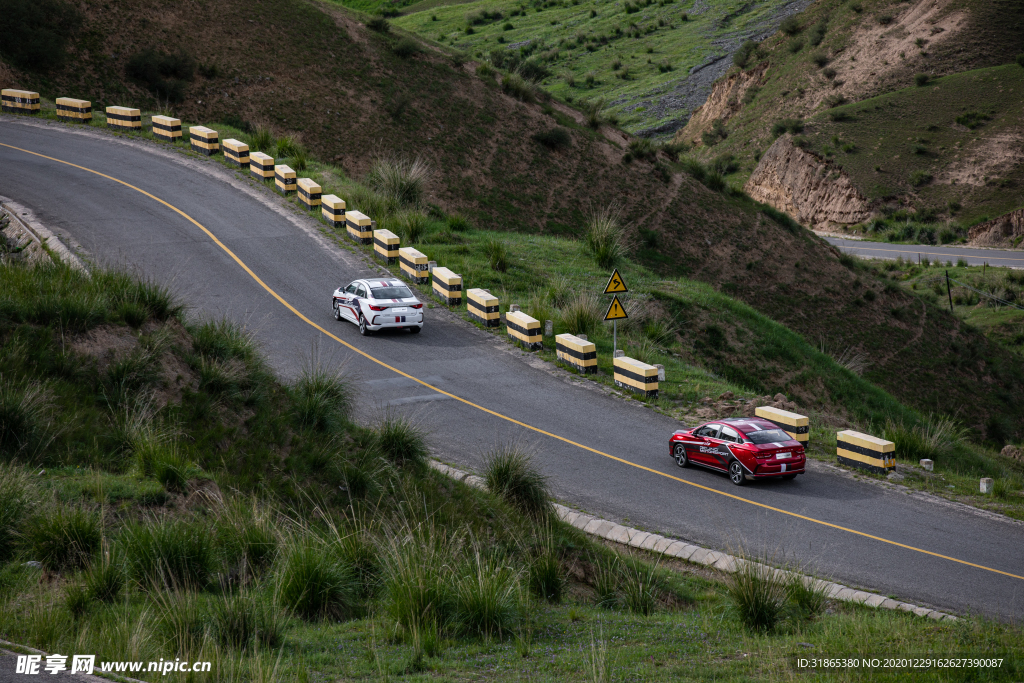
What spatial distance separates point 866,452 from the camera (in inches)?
697

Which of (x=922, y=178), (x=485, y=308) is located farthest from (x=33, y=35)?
(x=922, y=178)

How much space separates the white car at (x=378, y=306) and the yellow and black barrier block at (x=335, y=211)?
7.87 meters

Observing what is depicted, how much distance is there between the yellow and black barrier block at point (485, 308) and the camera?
83.2ft

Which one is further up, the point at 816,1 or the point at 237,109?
the point at 816,1

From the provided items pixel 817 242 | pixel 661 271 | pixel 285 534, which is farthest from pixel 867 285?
pixel 285 534

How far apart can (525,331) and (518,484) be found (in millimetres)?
10594

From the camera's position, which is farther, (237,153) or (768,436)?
(237,153)

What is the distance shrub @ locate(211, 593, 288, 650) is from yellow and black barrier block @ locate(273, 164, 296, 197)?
28781 millimetres

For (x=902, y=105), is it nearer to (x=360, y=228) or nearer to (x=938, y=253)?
(x=938, y=253)

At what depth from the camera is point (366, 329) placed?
24.1m

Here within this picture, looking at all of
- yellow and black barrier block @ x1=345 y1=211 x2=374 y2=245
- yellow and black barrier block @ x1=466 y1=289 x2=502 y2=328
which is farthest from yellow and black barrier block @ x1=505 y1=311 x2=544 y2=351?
yellow and black barrier block @ x1=345 y1=211 x2=374 y2=245

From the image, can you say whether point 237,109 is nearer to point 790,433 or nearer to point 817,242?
point 817,242

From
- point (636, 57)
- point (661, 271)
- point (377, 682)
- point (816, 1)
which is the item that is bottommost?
point (661, 271)

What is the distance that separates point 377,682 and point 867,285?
1591 inches
